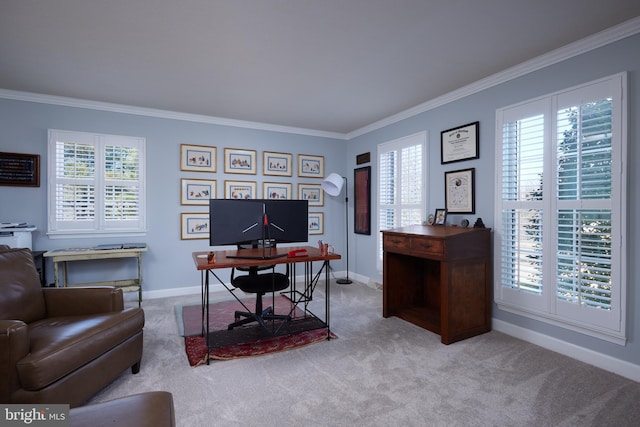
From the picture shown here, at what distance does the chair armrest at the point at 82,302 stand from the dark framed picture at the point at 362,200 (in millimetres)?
3581

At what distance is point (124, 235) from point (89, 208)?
516 millimetres

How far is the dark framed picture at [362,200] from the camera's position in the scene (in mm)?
5004

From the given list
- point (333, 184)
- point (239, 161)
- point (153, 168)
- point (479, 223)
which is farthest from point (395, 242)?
point (153, 168)

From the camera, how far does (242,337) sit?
2.88m

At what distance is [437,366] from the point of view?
2.40 meters

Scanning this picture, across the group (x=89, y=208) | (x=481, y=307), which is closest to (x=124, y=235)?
(x=89, y=208)

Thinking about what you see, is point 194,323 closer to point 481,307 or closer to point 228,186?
point 228,186

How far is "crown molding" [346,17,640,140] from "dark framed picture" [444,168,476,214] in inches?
34.1

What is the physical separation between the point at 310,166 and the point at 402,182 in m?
1.66

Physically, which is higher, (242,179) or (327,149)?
(327,149)

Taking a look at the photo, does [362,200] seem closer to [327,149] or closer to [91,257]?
[327,149]

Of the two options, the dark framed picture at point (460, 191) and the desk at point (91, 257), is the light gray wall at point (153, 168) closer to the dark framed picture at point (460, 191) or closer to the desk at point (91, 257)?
Result: the desk at point (91, 257)

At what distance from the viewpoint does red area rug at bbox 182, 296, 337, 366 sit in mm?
2615

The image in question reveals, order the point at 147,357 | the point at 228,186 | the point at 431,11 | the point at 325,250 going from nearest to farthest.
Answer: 1. the point at 431,11
2. the point at 147,357
3. the point at 325,250
4. the point at 228,186
